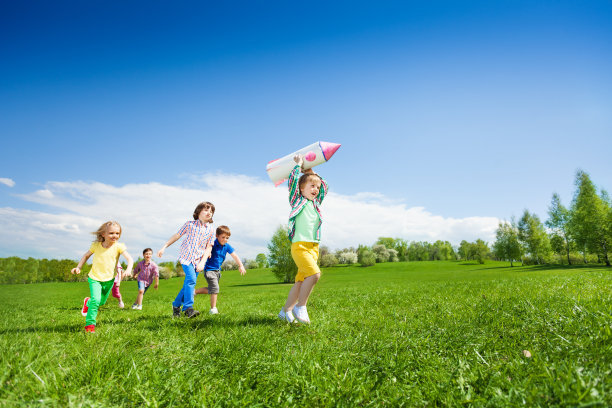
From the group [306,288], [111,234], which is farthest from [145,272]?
[306,288]

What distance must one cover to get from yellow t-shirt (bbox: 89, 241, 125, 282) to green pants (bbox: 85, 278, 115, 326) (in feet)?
0.34

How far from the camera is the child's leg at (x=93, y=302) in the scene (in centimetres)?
532

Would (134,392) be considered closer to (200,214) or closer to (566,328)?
(566,328)

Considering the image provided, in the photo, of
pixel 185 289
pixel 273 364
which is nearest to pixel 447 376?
pixel 273 364

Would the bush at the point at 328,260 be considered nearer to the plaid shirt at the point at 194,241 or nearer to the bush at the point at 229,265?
the bush at the point at 229,265

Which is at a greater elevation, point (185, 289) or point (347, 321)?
point (185, 289)

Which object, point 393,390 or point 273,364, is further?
point 273,364

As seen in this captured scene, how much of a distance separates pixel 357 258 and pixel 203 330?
301ft

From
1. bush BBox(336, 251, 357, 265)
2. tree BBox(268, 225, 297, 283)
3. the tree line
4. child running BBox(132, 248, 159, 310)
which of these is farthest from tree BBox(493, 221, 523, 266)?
child running BBox(132, 248, 159, 310)

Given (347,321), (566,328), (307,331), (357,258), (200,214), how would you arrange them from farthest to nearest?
(357,258)
(200,214)
(347,321)
(307,331)
(566,328)

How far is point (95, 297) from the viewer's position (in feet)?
18.7

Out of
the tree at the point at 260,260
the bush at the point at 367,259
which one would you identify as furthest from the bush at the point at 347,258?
the tree at the point at 260,260

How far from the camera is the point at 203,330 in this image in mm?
4676

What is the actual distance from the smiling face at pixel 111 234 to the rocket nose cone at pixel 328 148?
4.31 meters
